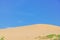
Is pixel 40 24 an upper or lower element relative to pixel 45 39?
upper

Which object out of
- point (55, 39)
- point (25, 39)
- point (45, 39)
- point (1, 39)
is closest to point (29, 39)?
point (25, 39)

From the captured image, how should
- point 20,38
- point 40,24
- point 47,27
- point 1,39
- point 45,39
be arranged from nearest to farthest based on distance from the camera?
point 1,39, point 45,39, point 20,38, point 47,27, point 40,24

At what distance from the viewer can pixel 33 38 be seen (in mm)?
15289

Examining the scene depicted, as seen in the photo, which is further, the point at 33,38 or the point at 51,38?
the point at 33,38

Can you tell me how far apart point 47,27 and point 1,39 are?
1069 centimetres

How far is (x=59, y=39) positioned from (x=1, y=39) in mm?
4030

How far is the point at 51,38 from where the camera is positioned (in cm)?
1423

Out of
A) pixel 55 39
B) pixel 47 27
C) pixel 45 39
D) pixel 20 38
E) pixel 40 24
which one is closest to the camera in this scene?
pixel 55 39

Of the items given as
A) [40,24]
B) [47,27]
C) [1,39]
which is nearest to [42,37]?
[1,39]

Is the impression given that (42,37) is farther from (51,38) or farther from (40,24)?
(40,24)

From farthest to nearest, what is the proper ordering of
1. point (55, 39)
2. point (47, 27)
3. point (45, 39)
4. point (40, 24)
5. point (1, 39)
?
point (40, 24), point (47, 27), point (45, 39), point (55, 39), point (1, 39)

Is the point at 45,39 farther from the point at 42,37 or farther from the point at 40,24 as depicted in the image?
the point at 40,24

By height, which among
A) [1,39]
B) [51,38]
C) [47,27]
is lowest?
[1,39]

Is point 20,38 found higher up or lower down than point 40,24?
lower down
